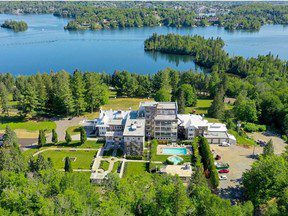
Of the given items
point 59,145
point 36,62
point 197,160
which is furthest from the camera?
point 36,62

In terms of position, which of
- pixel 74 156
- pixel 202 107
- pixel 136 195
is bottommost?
pixel 202 107

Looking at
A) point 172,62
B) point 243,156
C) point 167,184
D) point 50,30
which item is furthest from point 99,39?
point 167,184

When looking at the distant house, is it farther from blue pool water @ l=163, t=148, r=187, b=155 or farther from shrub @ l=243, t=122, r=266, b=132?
blue pool water @ l=163, t=148, r=187, b=155

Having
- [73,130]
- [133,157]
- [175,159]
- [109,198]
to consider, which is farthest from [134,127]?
[109,198]

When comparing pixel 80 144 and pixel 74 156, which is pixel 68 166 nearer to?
pixel 74 156

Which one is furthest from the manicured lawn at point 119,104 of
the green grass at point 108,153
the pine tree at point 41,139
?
the green grass at point 108,153

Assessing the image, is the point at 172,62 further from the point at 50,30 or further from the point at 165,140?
the point at 50,30

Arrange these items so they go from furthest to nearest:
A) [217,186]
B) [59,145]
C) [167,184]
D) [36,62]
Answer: [36,62] < [59,145] < [217,186] < [167,184]
